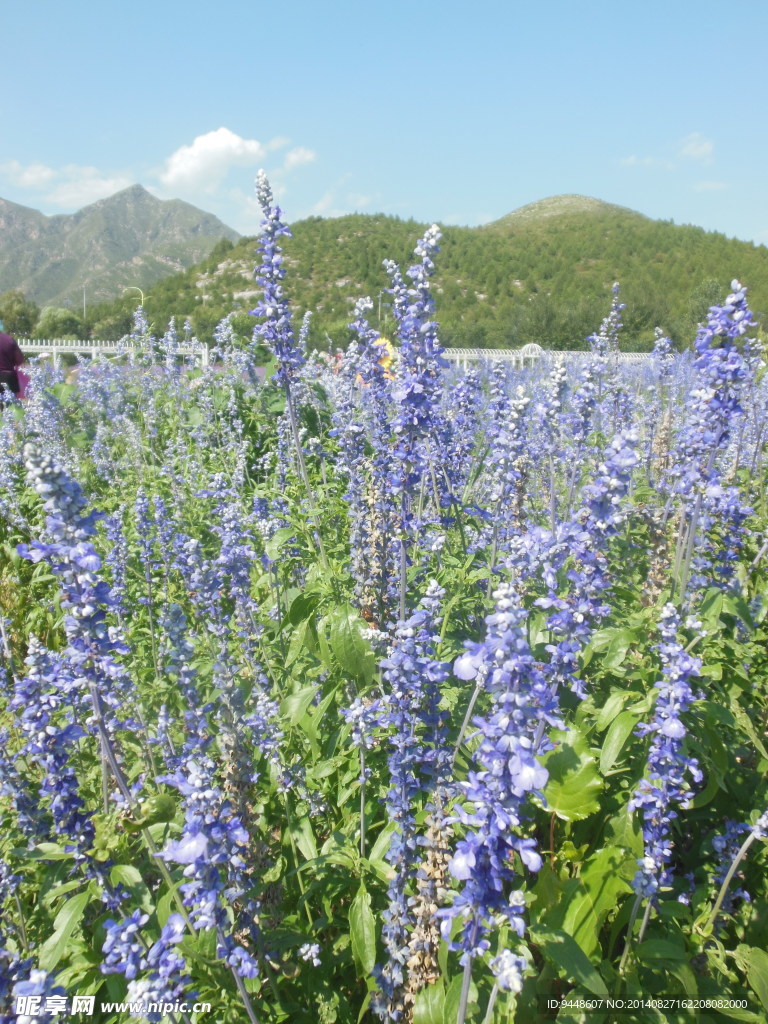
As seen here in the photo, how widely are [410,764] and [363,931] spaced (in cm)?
65

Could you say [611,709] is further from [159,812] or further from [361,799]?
[159,812]

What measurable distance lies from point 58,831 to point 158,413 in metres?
8.42

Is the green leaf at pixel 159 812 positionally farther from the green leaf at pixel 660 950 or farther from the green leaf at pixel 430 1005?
the green leaf at pixel 660 950

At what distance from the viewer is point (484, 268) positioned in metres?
67.7

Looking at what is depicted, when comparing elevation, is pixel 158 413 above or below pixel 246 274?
below

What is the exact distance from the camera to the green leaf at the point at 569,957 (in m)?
1.93

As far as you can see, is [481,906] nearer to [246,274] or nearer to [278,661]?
[278,661]

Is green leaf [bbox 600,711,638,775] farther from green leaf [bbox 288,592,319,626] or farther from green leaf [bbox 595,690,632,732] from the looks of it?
green leaf [bbox 288,592,319,626]

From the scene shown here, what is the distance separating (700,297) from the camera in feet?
109

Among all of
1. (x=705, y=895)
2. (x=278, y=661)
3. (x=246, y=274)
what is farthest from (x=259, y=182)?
(x=246, y=274)

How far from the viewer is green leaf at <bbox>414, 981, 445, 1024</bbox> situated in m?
2.12

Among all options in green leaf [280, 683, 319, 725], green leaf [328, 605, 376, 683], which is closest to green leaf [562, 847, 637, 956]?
green leaf [328, 605, 376, 683]

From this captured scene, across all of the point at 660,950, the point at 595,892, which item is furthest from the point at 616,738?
the point at 660,950

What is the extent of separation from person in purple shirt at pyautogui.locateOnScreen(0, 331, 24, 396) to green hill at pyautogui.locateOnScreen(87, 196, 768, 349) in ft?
123
